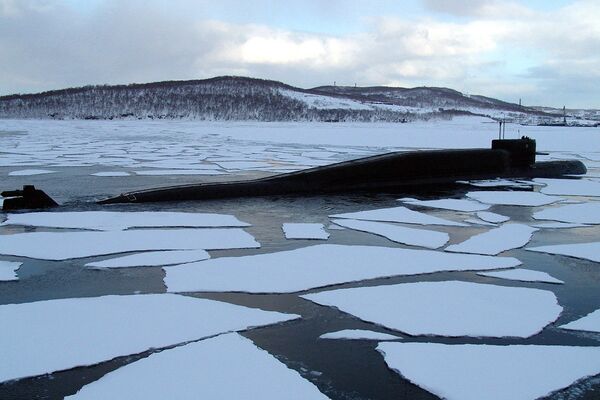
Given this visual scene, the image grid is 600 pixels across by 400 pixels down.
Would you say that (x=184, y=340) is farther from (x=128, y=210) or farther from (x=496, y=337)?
(x=128, y=210)

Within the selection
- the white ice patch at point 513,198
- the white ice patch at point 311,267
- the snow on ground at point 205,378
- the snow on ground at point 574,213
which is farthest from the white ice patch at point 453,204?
the snow on ground at point 205,378

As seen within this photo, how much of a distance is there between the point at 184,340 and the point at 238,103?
293 ft

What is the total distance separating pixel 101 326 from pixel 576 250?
171 inches

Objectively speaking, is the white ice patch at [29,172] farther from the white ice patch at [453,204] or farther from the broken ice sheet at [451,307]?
the broken ice sheet at [451,307]

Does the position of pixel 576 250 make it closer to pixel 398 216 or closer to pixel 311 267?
pixel 398 216

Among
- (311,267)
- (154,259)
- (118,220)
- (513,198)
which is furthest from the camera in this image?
(513,198)

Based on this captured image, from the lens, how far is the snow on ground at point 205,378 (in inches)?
106

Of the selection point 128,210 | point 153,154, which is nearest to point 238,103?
point 153,154

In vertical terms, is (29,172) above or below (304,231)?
above

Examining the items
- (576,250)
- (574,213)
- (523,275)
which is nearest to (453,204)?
(574,213)

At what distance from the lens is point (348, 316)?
3787 millimetres

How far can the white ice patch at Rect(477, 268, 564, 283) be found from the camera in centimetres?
465

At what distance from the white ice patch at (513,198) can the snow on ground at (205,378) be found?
21.0 feet

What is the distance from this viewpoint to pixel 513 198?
29.8 feet
